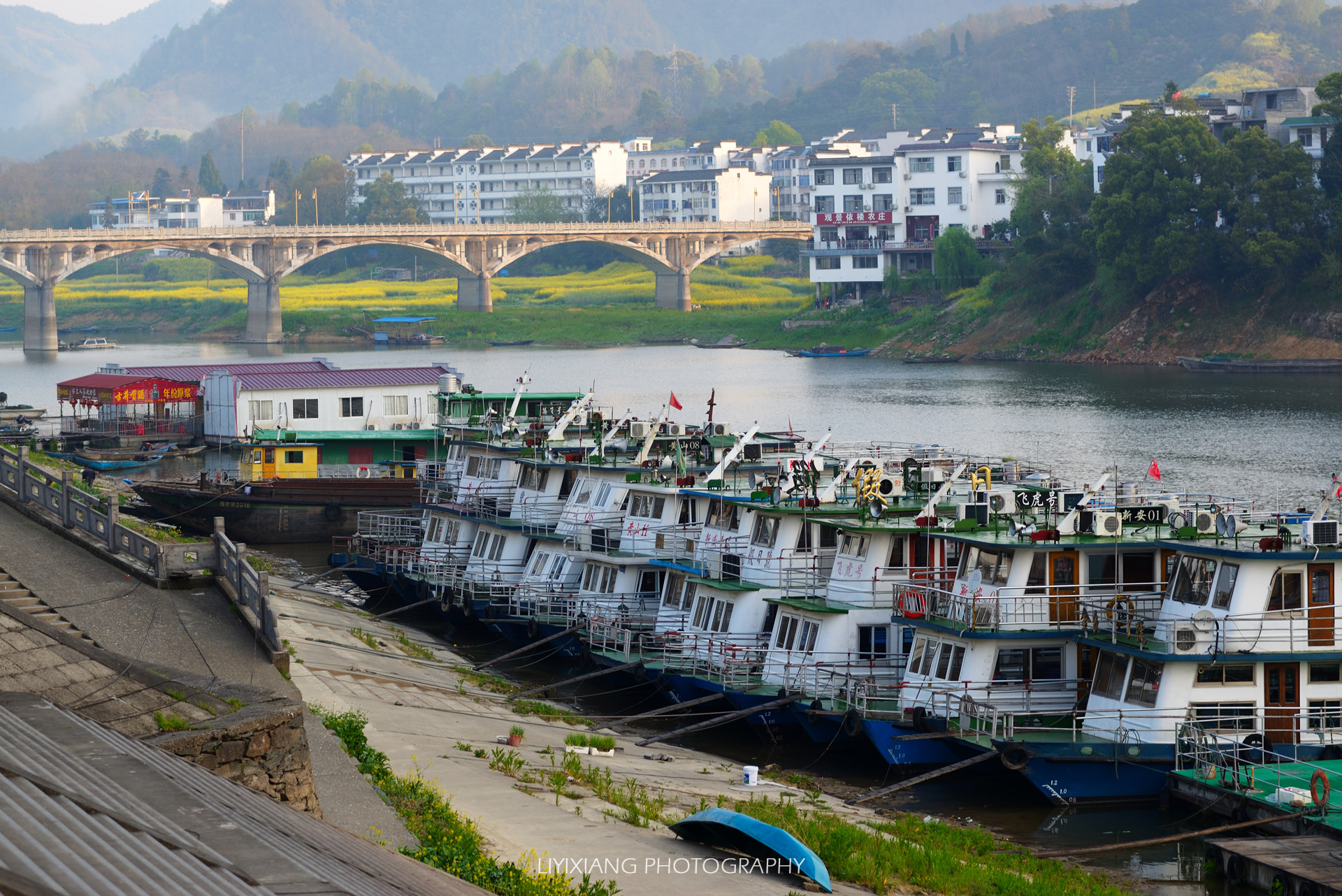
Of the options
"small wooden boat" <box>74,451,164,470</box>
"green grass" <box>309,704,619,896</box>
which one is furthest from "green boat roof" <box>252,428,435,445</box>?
"green grass" <box>309,704,619,896</box>

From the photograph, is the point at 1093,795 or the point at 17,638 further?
the point at 1093,795

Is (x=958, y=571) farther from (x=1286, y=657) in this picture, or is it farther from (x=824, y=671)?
(x=1286, y=657)

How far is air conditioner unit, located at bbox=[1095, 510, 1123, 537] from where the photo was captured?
28.1m

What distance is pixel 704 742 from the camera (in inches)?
1268

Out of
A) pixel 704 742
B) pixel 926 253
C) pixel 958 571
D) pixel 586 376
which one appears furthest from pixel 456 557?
pixel 926 253

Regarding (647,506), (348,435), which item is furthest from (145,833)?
(348,435)

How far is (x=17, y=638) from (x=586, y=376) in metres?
99.0

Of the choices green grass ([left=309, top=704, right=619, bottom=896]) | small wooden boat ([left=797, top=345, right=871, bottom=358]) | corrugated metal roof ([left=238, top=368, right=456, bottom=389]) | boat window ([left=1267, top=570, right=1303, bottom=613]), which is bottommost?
green grass ([left=309, top=704, right=619, bottom=896])

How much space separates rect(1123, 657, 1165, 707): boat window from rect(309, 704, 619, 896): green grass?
11.6 m

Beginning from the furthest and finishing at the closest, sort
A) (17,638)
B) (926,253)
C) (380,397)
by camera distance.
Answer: (926,253), (380,397), (17,638)

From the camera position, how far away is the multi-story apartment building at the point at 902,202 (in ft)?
500

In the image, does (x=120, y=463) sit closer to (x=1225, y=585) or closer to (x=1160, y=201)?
(x=1225, y=585)

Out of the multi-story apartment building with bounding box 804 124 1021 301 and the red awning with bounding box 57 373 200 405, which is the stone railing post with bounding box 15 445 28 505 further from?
the multi-story apartment building with bounding box 804 124 1021 301

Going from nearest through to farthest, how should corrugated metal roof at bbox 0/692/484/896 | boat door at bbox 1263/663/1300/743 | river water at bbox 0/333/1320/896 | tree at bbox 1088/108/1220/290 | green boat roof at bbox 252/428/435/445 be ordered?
1. corrugated metal roof at bbox 0/692/484/896
2. boat door at bbox 1263/663/1300/743
3. river water at bbox 0/333/1320/896
4. green boat roof at bbox 252/428/435/445
5. tree at bbox 1088/108/1220/290
